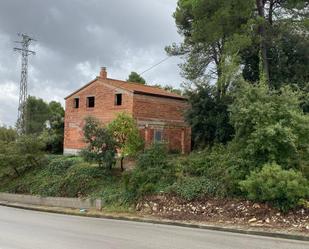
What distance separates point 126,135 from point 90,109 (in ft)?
49.0

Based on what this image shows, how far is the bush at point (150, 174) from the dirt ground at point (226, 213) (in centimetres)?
71

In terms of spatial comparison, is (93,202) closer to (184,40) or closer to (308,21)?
(308,21)

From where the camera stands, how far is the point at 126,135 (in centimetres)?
2458

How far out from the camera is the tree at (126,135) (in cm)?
2436

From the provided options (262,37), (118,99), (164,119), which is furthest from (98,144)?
(164,119)

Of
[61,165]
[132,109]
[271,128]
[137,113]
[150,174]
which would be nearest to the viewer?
[271,128]

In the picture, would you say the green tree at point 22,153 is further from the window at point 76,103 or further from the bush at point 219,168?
the bush at point 219,168

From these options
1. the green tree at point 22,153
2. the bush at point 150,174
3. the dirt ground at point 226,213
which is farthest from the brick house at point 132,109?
the dirt ground at point 226,213

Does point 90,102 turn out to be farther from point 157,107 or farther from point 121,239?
point 121,239

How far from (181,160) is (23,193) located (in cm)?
1189

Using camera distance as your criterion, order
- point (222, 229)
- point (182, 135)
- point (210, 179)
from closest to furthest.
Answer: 1. point (222, 229)
2. point (210, 179)
3. point (182, 135)

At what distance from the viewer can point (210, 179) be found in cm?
1936

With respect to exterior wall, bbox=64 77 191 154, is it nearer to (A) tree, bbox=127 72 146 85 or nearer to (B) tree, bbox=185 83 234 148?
(B) tree, bbox=185 83 234 148

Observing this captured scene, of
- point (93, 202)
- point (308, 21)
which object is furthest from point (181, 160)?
point (308, 21)
